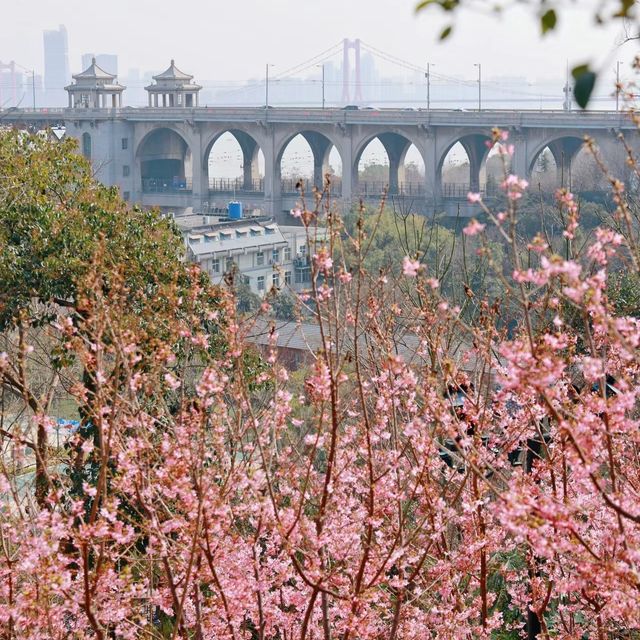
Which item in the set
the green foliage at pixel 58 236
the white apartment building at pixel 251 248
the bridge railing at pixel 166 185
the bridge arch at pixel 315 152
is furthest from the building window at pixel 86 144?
the green foliage at pixel 58 236

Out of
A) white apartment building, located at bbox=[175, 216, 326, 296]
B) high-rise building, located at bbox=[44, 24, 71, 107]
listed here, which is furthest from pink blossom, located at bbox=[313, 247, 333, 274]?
high-rise building, located at bbox=[44, 24, 71, 107]

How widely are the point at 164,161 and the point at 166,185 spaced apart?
142 centimetres

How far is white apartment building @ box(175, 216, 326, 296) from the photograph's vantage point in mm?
30484

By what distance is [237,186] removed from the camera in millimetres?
58188

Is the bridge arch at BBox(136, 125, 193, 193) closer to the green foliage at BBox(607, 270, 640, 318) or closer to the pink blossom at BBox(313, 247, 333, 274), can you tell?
the green foliage at BBox(607, 270, 640, 318)

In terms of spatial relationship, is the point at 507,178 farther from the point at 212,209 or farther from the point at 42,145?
the point at 212,209

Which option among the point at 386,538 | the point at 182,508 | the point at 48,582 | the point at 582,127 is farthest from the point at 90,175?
the point at 582,127

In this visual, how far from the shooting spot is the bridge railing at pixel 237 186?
56625mm

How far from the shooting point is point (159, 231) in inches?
399

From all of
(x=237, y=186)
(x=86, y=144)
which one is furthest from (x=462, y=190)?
(x=86, y=144)

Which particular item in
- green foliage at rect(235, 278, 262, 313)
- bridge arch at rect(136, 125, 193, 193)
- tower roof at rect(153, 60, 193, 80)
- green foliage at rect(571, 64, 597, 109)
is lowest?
green foliage at rect(235, 278, 262, 313)

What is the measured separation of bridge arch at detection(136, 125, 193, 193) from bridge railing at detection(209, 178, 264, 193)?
4.63 feet

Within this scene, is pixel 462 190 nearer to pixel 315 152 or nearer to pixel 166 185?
pixel 315 152

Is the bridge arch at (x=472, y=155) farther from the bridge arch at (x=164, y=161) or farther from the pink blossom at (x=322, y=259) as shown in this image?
the pink blossom at (x=322, y=259)
